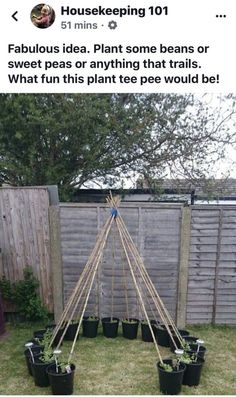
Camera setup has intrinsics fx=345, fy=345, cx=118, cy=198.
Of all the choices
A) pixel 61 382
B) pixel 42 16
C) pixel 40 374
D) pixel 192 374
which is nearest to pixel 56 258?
pixel 40 374

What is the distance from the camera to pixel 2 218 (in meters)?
4.39

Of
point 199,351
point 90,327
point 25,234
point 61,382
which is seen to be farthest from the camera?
point 25,234

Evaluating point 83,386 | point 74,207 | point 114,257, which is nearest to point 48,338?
point 83,386

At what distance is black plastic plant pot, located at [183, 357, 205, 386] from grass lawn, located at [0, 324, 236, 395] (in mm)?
47

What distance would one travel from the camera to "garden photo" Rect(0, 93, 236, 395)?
3189 mm

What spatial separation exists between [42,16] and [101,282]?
302 centimetres

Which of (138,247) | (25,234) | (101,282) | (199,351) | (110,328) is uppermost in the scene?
(25,234)

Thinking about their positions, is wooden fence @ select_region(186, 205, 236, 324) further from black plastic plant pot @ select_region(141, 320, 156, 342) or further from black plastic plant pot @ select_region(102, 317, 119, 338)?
black plastic plant pot @ select_region(102, 317, 119, 338)

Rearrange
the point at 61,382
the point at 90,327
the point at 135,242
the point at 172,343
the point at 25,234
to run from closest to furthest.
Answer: the point at 61,382
the point at 172,343
the point at 90,327
the point at 135,242
the point at 25,234

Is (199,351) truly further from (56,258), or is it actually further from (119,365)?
(56,258)

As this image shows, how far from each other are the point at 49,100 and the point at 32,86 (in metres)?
3.01

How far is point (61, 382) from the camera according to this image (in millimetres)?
2898

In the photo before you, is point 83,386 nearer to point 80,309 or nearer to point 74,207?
point 80,309

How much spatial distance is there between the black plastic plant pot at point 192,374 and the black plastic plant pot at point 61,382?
1014 mm
